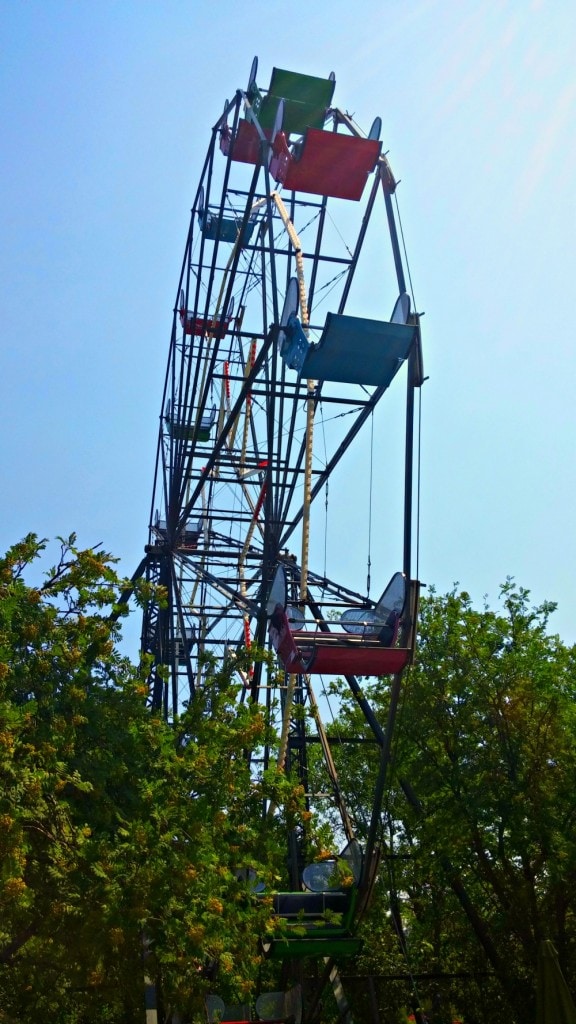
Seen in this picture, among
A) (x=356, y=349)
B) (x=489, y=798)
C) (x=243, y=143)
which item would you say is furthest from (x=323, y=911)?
(x=243, y=143)

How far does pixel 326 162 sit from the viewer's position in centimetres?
1301

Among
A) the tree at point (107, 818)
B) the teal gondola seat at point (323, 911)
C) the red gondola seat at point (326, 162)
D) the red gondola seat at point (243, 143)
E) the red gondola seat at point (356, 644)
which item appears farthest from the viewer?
the red gondola seat at point (243, 143)

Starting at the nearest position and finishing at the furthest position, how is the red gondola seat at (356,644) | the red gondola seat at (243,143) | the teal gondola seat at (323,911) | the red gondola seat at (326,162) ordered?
the red gondola seat at (356,644)
the teal gondola seat at (323,911)
the red gondola seat at (326,162)
the red gondola seat at (243,143)

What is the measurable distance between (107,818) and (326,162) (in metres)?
8.39

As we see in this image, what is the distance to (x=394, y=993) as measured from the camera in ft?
55.4

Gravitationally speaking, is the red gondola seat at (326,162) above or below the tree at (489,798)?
above

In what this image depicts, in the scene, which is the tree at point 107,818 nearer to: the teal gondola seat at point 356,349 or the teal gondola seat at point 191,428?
the teal gondola seat at point 356,349

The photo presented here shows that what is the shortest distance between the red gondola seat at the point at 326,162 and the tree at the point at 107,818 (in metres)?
6.16

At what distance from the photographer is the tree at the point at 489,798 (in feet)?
42.9

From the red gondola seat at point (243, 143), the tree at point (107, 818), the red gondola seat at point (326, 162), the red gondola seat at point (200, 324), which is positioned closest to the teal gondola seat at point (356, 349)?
the red gondola seat at point (326, 162)

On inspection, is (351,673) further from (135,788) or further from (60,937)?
(60,937)

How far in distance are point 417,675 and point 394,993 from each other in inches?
227

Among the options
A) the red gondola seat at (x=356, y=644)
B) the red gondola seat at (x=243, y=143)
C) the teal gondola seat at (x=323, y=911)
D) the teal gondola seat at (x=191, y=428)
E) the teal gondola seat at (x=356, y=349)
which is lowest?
the teal gondola seat at (x=323, y=911)

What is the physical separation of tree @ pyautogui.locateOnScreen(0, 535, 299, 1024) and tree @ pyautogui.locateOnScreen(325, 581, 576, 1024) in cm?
395
